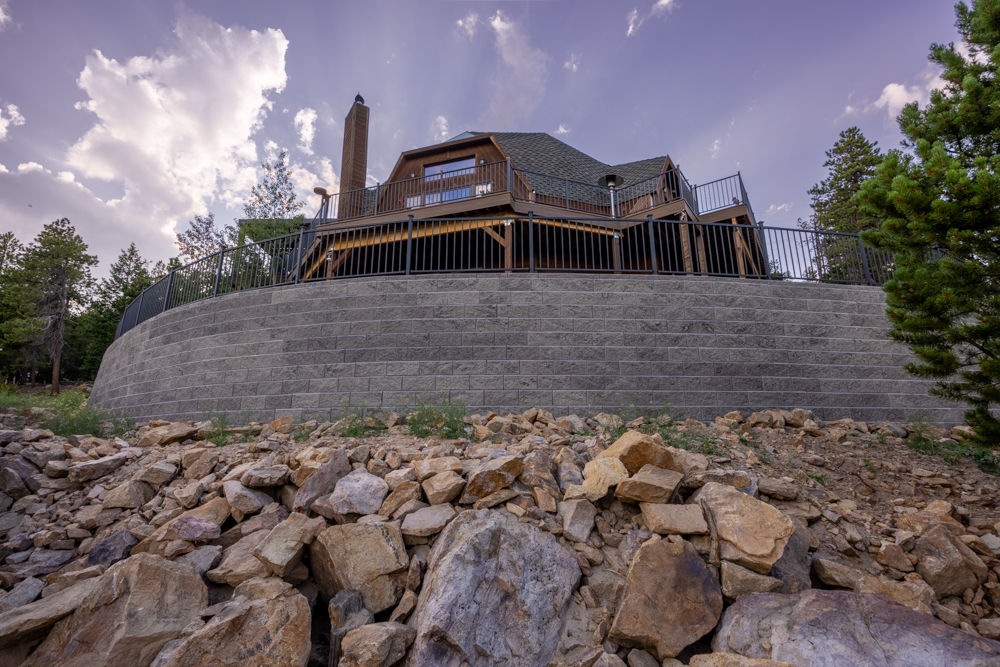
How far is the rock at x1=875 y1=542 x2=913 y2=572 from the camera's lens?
3162 mm

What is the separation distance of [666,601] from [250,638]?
250cm

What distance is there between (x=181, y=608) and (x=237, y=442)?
3.28 meters

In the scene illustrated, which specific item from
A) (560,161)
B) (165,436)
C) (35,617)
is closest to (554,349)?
(165,436)

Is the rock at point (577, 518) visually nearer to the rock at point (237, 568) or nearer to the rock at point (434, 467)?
the rock at point (434, 467)

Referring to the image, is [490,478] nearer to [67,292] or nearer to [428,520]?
[428,520]

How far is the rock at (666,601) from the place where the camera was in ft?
8.75

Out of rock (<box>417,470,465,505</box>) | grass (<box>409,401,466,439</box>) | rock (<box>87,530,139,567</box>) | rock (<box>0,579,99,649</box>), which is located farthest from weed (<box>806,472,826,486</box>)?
rock (<box>87,530,139,567</box>)

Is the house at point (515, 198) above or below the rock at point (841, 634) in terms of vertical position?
above

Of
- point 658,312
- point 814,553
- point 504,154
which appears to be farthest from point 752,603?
point 504,154

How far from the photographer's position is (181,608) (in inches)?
108

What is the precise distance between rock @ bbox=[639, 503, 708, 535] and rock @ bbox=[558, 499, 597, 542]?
0.42m

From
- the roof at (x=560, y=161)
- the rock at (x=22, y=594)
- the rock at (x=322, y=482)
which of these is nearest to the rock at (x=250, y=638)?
the rock at (x=322, y=482)

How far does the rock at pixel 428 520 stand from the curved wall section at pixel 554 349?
10.9 ft

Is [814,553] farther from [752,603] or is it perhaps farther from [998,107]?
[998,107]
